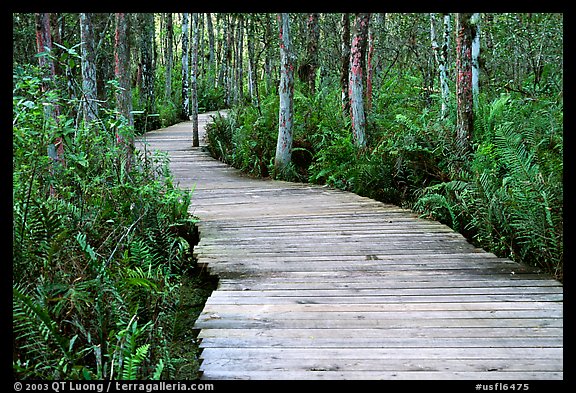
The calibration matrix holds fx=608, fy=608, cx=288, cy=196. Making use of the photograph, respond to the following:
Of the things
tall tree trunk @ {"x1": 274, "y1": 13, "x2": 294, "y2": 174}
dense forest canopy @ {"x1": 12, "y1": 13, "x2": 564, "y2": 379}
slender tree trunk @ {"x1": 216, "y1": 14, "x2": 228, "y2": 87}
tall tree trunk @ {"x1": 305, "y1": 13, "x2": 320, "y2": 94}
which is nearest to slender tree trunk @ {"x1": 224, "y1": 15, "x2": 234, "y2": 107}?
slender tree trunk @ {"x1": 216, "y1": 14, "x2": 228, "y2": 87}

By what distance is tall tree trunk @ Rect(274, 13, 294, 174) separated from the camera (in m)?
11.5

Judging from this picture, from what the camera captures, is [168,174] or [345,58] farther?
[345,58]

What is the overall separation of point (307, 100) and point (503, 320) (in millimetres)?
9858

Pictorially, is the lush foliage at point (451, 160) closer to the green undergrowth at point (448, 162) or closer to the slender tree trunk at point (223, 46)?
the green undergrowth at point (448, 162)

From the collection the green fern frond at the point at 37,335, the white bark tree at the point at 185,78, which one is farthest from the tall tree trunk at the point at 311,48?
the green fern frond at the point at 37,335

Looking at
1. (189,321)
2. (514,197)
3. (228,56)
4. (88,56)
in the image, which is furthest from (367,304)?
(228,56)

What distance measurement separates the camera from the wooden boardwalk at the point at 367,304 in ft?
11.5

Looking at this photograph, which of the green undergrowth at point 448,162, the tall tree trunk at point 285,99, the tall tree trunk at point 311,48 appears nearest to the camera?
the green undergrowth at point 448,162

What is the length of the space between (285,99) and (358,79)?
1519 mm

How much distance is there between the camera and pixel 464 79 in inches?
317

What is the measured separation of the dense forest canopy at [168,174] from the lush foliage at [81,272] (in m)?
0.02

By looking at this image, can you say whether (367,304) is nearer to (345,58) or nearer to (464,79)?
(464,79)

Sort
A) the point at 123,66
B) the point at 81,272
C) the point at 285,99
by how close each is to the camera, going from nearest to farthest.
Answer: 1. the point at 81,272
2. the point at 123,66
3. the point at 285,99
